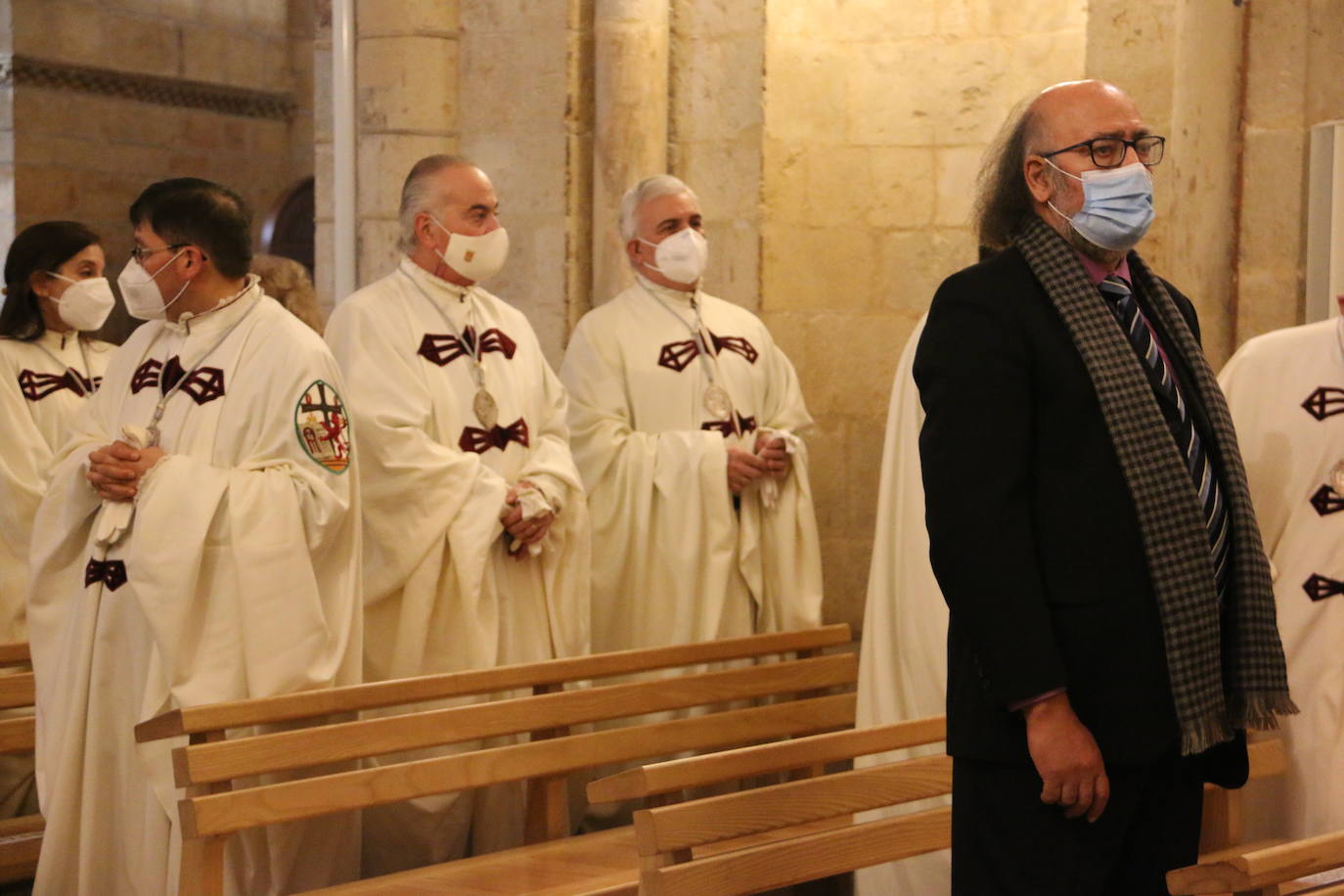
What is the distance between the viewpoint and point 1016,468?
2.32 meters

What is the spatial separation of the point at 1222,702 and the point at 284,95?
10.2 m

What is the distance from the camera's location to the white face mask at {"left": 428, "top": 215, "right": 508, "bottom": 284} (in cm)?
493

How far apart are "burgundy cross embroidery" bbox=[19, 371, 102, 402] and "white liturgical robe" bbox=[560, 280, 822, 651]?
1860 millimetres

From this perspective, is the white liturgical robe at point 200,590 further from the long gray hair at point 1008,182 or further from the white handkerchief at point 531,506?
the long gray hair at point 1008,182

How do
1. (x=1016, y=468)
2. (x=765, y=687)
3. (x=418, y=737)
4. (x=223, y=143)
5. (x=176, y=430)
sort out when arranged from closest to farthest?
1. (x=1016, y=468)
2. (x=418, y=737)
3. (x=176, y=430)
4. (x=765, y=687)
5. (x=223, y=143)

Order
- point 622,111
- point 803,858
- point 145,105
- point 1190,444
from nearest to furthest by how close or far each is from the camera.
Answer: point 1190,444, point 803,858, point 622,111, point 145,105

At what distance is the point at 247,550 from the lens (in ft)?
12.9

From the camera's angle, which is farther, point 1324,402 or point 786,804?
point 1324,402

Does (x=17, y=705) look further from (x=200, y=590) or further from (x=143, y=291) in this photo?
(x=143, y=291)

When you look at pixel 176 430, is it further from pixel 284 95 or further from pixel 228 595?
pixel 284 95

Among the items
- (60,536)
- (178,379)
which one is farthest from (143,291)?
(60,536)

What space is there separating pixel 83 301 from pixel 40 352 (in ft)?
0.84

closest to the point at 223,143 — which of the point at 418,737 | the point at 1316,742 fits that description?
the point at 418,737

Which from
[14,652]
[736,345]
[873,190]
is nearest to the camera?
[14,652]
